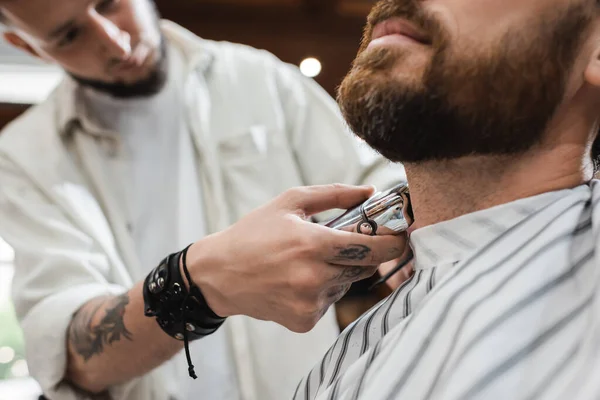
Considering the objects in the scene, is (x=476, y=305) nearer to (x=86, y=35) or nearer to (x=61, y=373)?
(x=61, y=373)

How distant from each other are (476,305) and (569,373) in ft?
0.34

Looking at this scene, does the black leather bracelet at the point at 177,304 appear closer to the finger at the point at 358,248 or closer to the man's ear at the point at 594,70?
the finger at the point at 358,248

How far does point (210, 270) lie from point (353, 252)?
0.23 m

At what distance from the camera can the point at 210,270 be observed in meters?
0.83

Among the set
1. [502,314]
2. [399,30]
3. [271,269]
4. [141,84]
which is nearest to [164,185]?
[141,84]

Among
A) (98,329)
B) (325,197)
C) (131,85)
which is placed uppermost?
(325,197)

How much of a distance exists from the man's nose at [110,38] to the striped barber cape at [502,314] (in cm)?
93

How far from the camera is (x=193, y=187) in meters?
1.36

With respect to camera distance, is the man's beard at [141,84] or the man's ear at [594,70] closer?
the man's ear at [594,70]

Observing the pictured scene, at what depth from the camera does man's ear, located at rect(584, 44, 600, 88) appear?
0.62 meters

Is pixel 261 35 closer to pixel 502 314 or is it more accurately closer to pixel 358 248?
pixel 358 248

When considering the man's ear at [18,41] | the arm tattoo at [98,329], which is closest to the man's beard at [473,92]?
the arm tattoo at [98,329]

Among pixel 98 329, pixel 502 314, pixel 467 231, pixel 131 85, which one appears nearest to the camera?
pixel 502 314

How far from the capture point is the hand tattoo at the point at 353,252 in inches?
28.0
